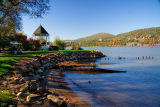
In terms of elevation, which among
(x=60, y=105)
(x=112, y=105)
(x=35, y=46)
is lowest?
(x=112, y=105)

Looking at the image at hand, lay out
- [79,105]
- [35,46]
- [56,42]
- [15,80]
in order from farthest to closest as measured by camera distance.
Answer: [56,42], [35,46], [15,80], [79,105]

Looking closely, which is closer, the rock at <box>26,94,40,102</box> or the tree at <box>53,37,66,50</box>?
the rock at <box>26,94,40,102</box>

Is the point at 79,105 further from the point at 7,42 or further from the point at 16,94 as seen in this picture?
the point at 7,42

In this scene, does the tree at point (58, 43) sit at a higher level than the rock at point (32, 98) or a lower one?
higher

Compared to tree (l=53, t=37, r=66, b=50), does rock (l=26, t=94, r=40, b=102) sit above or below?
below

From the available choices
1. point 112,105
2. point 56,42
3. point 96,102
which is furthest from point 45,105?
point 56,42

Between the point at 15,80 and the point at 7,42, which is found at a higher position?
the point at 7,42

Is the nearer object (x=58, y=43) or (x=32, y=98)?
(x=32, y=98)

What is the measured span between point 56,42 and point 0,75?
39808mm

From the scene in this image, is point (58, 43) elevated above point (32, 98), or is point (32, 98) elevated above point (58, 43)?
point (58, 43)

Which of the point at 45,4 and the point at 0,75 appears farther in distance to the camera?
the point at 45,4

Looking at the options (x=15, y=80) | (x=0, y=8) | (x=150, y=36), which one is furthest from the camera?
(x=150, y=36)

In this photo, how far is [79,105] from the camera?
6348 mm

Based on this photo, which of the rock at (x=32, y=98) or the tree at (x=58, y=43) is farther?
the tree at (x=58, y=43)
